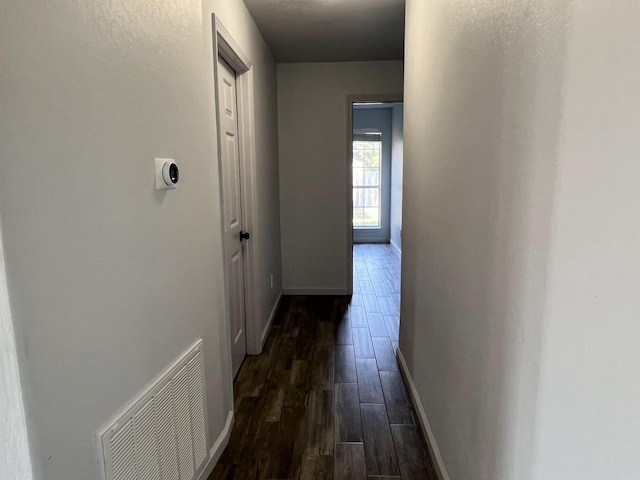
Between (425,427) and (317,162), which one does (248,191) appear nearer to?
(317,162)

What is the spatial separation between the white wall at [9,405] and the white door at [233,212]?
1.87 m

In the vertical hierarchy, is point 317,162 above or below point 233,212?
above

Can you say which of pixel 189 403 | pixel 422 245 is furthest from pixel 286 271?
pixel 189 403

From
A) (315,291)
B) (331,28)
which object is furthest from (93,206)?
(315,291)

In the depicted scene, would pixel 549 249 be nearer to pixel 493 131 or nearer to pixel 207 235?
pixel 493 131

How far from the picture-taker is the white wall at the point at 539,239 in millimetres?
709

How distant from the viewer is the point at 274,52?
13.4ft

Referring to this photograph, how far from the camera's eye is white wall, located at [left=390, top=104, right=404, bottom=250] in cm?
736

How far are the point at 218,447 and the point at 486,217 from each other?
1.63 meters

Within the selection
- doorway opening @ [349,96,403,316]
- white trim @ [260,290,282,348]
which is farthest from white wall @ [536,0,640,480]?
doorway opening @ [349,96,403,316]

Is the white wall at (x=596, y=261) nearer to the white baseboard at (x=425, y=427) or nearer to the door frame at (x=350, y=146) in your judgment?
the white baseboard at (x=425, y=427)

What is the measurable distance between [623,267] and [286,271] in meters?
4.24

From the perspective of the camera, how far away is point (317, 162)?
4625 mm

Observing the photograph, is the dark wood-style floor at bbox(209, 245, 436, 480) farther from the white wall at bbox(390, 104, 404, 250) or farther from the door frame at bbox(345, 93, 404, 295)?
the white wall at bbox(390, 104, 404, 250)
